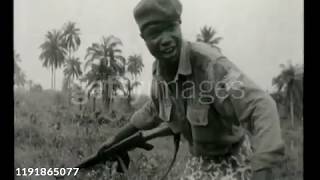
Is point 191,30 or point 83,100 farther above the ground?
point 191,30

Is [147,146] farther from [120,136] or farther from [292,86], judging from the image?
[292,86]

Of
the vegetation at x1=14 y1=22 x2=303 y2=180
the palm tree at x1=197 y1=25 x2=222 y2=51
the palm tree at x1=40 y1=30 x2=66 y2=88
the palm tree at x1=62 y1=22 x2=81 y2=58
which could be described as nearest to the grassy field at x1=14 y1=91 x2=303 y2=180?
the vegetation at x1=14 y1=22 x2=303 y2=180

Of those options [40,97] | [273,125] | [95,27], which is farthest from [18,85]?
[273,125]

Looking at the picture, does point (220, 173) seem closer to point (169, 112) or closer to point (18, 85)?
point (169, 112)

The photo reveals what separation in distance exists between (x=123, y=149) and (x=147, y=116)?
0.57 feet

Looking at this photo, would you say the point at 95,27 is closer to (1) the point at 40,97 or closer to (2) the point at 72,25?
(2) the point at 72,25

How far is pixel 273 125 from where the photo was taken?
199 cm

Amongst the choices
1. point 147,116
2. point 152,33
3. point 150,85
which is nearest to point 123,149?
point 147,116

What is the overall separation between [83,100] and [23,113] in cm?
26

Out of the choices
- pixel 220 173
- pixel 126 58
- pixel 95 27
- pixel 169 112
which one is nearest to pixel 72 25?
pixel 95 27

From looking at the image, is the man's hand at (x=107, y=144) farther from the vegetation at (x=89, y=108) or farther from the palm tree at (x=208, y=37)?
the palm tree at (x=208, y=37)

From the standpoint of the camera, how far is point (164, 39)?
78.6 inches

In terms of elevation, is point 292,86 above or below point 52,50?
below

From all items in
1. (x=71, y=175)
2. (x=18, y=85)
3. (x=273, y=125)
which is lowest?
(x=71, y=175)
